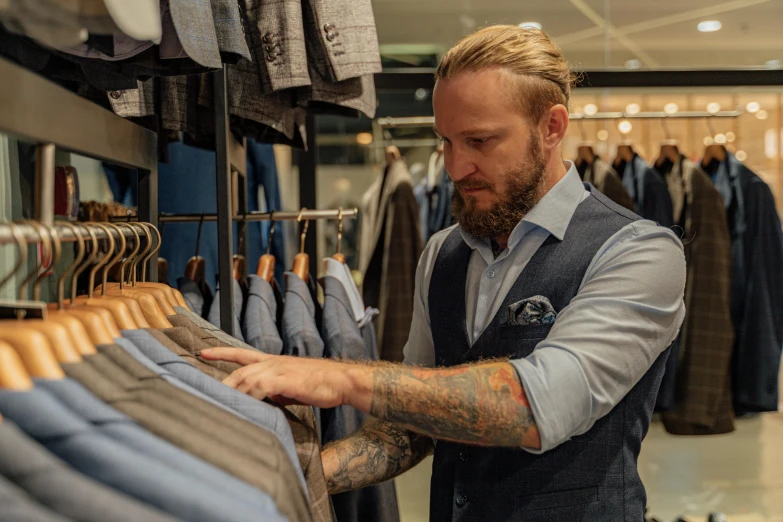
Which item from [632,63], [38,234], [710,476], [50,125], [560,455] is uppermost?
[632,63]

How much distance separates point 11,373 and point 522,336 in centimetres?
80

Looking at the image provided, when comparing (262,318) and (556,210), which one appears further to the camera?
(262,318)

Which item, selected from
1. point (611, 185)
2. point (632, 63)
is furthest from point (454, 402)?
point (632, 63)

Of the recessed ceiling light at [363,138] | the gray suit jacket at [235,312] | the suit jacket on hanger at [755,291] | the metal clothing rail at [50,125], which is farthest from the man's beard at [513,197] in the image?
the recessed ceiling light at [363,138]

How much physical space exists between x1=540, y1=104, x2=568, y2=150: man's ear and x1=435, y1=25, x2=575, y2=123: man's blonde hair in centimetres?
1

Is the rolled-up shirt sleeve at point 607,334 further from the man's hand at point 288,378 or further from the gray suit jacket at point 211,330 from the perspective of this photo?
the gray suit jacket at point 211,330

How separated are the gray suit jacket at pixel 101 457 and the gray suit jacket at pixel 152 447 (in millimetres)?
20

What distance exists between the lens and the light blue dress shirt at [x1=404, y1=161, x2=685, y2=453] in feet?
3.37

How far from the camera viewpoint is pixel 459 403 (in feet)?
3.28

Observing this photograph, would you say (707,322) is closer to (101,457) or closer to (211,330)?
(211,330)

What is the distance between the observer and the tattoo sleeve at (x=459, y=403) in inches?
39.0

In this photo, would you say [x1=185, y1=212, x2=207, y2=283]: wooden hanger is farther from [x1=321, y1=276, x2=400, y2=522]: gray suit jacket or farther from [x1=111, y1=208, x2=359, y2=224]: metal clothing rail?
[x1=321, y1=276, x2=400, y2=522]: gray suit jacket

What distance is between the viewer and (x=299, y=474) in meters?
0.77

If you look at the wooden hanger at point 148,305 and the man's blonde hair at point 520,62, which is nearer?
the wooden hanger at point 148,305
